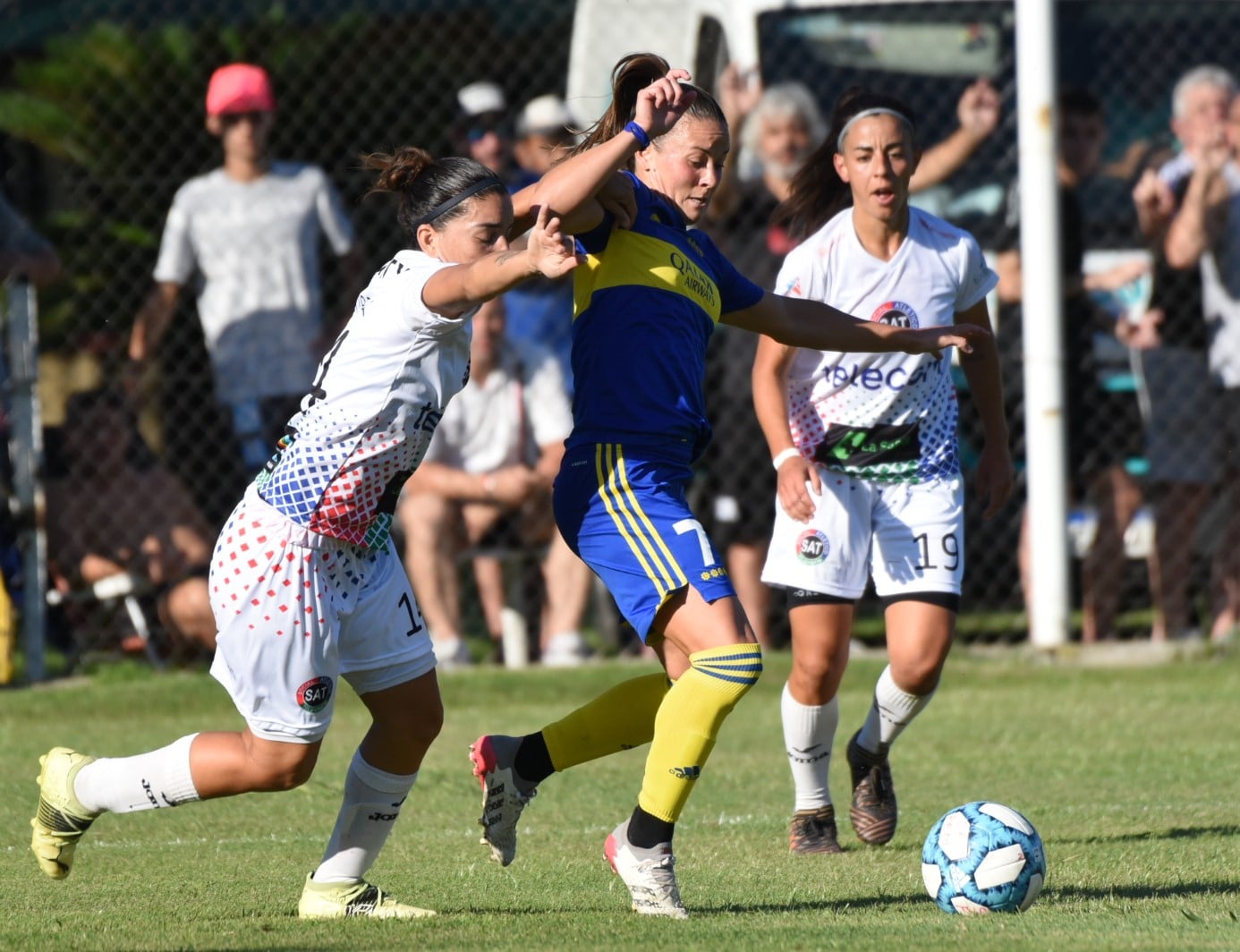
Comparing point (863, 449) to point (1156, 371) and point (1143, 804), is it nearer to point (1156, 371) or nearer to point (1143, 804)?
point (1143, 804)

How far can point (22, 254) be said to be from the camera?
29.1 ft

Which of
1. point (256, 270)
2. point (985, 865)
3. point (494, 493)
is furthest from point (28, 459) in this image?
point (985, 865)

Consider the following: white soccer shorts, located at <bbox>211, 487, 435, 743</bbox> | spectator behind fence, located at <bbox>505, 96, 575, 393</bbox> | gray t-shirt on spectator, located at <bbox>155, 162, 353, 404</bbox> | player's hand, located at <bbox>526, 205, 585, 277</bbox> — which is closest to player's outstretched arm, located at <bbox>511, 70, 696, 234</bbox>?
player's hand, located at <bbox>526, 205, 585, 277</bbox>

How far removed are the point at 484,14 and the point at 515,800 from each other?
8599mm

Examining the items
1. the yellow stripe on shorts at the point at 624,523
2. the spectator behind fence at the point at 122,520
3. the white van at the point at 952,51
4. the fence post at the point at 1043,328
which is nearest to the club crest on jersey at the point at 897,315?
the yellow stripe on shorts at the point at 624,523

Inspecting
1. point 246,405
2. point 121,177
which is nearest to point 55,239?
point 121,177

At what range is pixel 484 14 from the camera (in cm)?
1259

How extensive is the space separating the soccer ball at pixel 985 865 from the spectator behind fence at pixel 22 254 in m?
5.84

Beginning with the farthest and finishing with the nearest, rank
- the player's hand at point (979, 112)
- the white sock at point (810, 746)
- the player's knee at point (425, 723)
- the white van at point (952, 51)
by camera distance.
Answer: the white van at point (952, 51) → the player's hand at point (979, 112) → the white sock at point (810, 746) → the player's knee at point (425, 723)

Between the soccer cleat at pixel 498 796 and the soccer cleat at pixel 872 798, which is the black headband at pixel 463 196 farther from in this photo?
the soccer cleat at pixel 872 798

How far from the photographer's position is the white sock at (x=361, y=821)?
4656mm

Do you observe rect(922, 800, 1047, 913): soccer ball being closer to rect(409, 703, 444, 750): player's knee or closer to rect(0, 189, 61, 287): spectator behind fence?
rect(409, 703, 444, 750): player's knee

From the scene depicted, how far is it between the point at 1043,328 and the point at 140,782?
6.51 meters

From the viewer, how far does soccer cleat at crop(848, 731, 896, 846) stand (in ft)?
18.9
